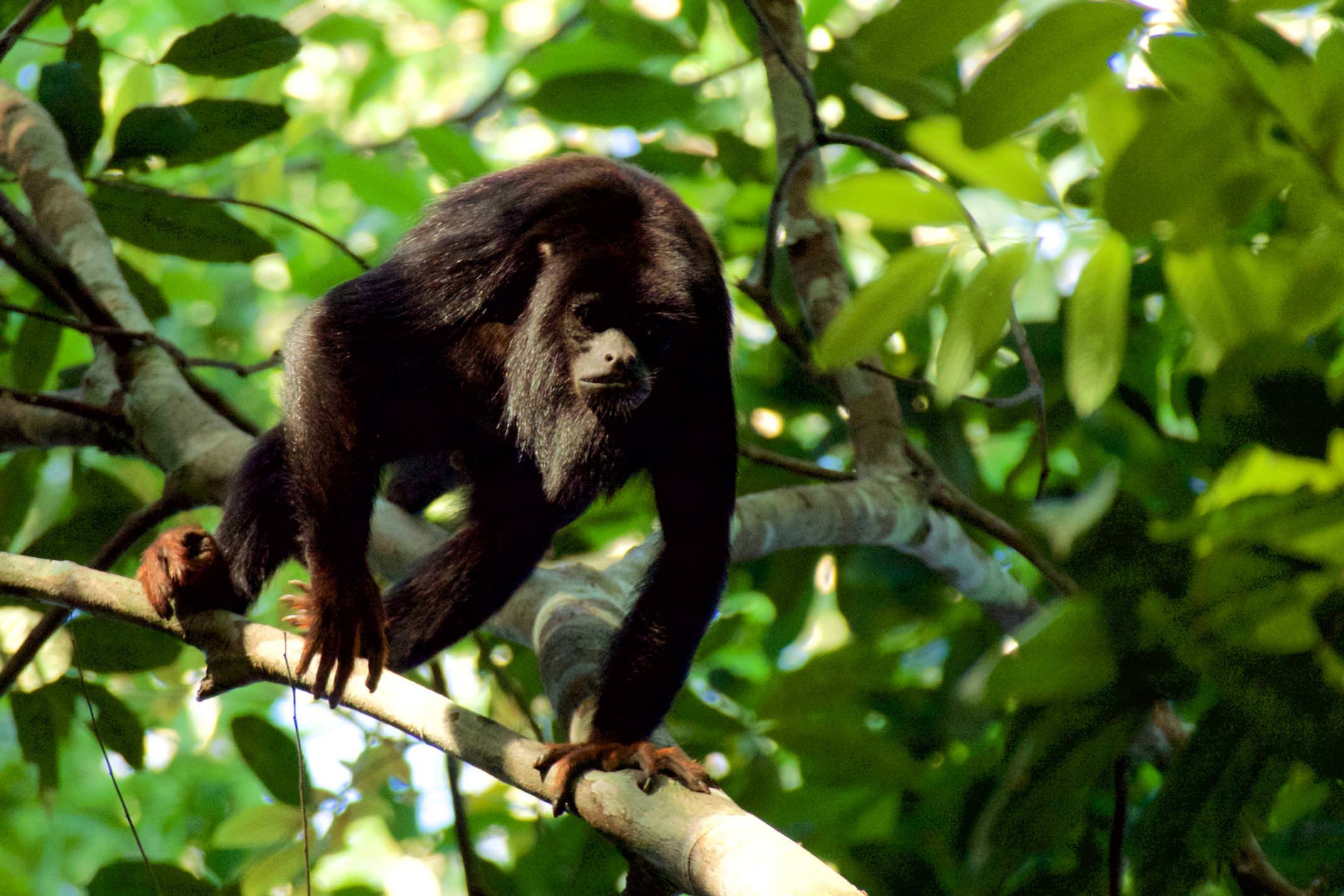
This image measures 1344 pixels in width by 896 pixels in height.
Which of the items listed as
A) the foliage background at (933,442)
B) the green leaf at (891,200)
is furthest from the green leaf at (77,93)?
the green leaf at (891,200)

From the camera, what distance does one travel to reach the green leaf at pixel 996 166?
1.07m

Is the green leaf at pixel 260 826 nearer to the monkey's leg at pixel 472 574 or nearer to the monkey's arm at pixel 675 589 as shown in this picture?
the monkey's leg at pixel 472 574

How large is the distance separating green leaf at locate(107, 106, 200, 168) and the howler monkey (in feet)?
1.99

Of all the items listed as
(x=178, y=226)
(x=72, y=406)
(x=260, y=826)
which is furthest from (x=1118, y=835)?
(x=178, y=226)

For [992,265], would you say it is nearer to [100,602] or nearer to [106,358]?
[100,602]

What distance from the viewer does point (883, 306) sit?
44.0 inches

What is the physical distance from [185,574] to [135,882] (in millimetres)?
601

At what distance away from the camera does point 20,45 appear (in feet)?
16.0

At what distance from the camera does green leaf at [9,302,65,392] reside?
9.24ft

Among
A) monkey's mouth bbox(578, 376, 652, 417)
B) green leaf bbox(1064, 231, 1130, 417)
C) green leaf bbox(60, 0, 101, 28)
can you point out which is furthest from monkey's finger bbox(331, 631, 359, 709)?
green leaf bbox(60, 0, 101, 28)

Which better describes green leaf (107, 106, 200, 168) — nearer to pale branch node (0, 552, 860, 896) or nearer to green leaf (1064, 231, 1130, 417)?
pale branch node (0, 552, 860, 896)

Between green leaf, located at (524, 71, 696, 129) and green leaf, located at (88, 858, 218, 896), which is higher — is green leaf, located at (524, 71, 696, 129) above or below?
above

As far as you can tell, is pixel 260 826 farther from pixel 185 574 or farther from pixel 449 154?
pixel 449 154

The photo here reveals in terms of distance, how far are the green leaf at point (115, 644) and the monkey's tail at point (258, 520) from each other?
10.6 inches
